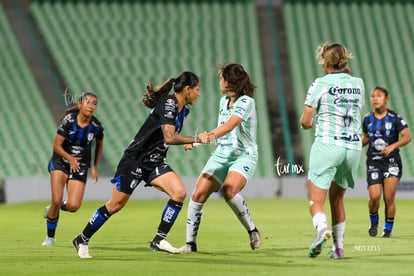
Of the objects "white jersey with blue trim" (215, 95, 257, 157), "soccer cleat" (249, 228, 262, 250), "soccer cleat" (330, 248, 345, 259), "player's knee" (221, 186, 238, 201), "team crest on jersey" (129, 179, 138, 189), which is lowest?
"soccer cleat" (330, 248, 345, 259)

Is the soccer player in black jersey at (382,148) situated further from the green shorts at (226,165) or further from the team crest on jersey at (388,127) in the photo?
the green shorts at (226,165)

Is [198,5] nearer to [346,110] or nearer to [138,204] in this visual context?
[138,204]

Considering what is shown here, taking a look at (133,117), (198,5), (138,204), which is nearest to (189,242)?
(138,204)

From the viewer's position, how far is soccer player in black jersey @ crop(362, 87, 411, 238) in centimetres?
1299

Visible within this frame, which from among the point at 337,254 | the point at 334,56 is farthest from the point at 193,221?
the point at 334,56

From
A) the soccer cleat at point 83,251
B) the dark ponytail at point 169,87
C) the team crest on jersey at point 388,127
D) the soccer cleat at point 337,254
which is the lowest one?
the soccer cleat at point 337,254

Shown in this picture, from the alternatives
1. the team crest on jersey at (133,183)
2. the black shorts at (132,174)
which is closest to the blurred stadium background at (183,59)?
the black shorts at (132,174)

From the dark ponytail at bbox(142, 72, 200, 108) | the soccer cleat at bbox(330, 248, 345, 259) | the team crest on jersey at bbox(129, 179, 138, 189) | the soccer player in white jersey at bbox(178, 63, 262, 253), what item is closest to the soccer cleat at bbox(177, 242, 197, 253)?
the soccer player in white jersey at bbox(178, 63, 262, 253)

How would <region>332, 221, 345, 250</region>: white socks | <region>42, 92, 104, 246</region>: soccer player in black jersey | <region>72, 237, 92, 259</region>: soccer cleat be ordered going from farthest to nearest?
<region>42, 92, 104, 246</region>: soccer player in black jersey < <region>72, 237, 92, 259</region>: soccer cleat < <region>332, 221, 345, 250</region>: white socks

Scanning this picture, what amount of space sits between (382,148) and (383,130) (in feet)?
0.84

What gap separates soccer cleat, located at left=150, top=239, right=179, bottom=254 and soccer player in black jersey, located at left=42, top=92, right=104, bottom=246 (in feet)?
5.89

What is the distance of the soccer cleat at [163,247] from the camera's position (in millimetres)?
10280

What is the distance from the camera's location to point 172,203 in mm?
10438

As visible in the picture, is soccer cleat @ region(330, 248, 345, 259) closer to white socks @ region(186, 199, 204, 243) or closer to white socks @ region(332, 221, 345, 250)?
white socks @ region(332, 221, 345, 250)
